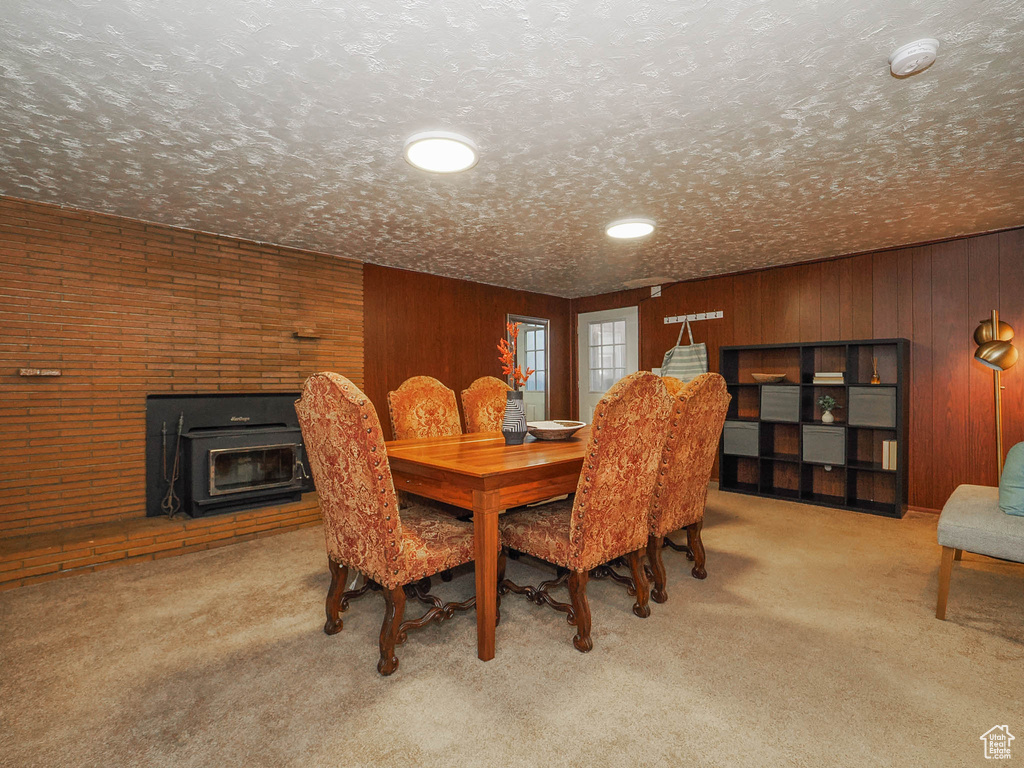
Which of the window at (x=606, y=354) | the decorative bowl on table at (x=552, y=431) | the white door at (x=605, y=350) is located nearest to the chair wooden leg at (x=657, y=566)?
the decorative bowl on table at (x=552, y=431)

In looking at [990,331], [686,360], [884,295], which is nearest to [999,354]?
[990,331]

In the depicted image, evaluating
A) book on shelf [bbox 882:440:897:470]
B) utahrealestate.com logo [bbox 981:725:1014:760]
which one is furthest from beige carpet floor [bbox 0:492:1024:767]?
book on shelf [bbox 882:440:897:470]

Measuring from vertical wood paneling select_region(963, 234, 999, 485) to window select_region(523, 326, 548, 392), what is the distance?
4242 mm

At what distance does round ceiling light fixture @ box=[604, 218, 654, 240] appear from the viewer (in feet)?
11.9

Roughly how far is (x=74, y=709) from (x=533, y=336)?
5.78m

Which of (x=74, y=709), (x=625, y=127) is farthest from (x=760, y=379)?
(x=74, y=709)

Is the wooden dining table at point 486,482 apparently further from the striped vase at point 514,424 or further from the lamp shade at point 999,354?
the lamp shade at point 999,354

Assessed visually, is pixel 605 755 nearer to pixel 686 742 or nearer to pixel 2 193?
pixel 686 742

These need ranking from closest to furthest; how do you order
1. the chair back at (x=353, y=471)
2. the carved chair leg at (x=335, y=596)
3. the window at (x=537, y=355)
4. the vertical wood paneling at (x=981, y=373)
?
the chair back at (x=353, y=471)
the carved chair leg at (x=335, y=596)
the vertical wood paneling at (x=981, y=373)
the window at (x=537, y=355)

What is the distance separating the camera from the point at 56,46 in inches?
68.5

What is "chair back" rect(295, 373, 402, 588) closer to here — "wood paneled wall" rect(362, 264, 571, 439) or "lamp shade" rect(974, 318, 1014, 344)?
"wood paneled wall" rect(362, 264, 571, 439)

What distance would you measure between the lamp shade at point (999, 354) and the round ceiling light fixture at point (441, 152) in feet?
13.2

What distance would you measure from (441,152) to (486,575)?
1.98 m

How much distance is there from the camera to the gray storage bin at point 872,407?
4219 mm
